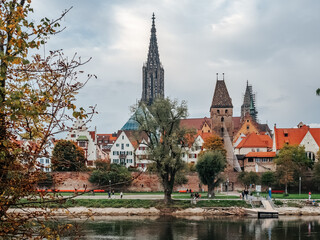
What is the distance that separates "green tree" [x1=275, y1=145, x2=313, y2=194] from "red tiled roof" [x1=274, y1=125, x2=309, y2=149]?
7.50 meters

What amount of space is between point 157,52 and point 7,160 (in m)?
Answer: 165

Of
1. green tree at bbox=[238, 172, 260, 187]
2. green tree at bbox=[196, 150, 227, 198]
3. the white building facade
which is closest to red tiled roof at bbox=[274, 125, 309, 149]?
green tree at bbox=[238, 172, 260, 187]

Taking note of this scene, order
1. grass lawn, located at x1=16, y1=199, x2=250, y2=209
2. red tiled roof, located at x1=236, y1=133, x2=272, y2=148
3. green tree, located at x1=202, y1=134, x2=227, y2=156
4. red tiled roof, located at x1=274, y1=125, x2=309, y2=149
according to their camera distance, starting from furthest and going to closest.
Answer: red tiled roof, located at x1=236, y1=133, x2=272, y2=148
green tree, located at x1=202, y1=134, x2=227, y2=156
red tiled roof, located at x1=274, y1=125, x2=309, y2=149
grass lawn, located at x1=16, y1=199, x2=250, y2=209

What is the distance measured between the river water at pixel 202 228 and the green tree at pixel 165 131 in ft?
21.2

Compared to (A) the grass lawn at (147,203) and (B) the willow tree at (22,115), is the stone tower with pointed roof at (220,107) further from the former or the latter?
(B) the willow tree at (22,115)

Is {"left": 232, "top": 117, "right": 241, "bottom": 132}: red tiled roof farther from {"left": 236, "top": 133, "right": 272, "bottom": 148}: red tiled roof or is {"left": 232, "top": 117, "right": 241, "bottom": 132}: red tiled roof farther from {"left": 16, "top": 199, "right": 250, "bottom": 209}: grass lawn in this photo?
{"left": 16, "top": 199, "right": 250, "bottom": 209}: grass lawn

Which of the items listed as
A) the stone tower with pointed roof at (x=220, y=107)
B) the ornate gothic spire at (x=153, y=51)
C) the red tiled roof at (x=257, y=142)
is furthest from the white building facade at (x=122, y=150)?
the ornate gothic spire at (x=153, y=51)

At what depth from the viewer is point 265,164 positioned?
273 ft

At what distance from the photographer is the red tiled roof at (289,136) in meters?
86.6

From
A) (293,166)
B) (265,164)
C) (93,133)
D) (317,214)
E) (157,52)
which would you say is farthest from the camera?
(157,52)

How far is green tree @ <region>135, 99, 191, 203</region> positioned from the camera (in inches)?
1900

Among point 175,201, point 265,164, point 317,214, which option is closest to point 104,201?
point 175,201

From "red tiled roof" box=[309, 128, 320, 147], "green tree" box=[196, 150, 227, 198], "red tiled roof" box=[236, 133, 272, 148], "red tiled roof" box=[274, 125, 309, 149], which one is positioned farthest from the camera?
"red tiled roof" box=[236, 133, 272, 148]

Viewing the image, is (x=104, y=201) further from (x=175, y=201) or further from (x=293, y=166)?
(x=293, y=166)
